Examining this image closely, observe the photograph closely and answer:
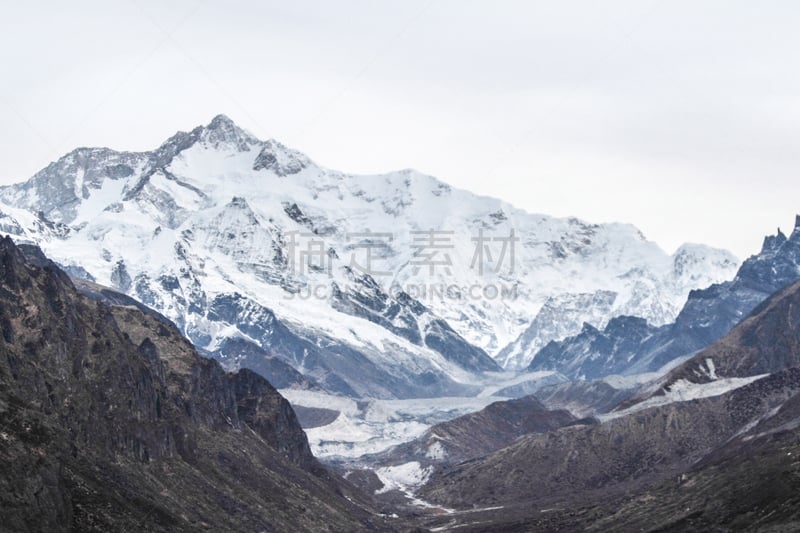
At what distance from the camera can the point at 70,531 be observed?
197750mm

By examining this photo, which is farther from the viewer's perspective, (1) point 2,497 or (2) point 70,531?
(2) point 70,531

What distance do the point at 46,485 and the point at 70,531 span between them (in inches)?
309

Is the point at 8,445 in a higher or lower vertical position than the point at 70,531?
higher

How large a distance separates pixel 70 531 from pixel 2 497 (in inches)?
619

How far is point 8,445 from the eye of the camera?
195875 millimetres

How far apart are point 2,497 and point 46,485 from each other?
36.1 ft

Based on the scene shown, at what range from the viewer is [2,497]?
18512 centimetres

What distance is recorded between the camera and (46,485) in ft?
642

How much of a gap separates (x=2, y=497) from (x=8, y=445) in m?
12.3

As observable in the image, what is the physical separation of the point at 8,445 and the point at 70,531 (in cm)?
1532
